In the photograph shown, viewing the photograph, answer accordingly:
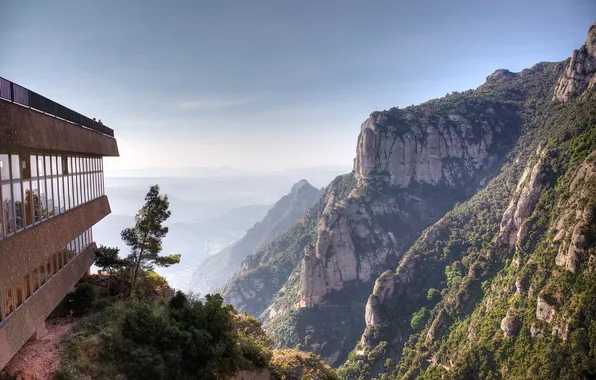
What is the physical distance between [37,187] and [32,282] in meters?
3.72

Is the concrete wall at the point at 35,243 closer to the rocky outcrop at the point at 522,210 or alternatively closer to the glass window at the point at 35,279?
the glass window at the point at 35,279

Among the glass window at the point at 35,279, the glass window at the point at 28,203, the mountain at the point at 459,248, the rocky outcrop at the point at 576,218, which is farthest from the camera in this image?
the mountain at the point at 459,248

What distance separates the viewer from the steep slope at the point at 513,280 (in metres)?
43.0

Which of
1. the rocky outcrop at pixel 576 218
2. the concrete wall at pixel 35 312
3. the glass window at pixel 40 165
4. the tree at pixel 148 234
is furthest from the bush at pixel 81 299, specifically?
the rocky outcrop at pixel 576 218

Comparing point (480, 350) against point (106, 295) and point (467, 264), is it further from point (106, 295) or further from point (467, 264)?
point (106, 295)

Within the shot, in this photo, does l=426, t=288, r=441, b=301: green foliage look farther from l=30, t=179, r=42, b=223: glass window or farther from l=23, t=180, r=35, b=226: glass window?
l=23, t=180, r=35, b=226: glass window

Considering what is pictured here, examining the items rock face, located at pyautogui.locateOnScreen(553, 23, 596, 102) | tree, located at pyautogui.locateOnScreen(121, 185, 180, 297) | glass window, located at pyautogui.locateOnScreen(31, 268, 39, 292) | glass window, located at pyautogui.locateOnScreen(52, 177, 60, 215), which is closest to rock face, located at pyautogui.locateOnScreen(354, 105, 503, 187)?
rock face, located at pyautogui.locateOnScreen(553, 23, 596, 102)

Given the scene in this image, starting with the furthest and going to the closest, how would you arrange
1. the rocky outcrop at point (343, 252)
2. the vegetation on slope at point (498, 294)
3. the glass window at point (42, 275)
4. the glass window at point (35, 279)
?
the rocky outcrop at point (343, 252) → the vegetation on slope at point (498, 294) → the glass window at point (42, 275) → the glass window at point (35, 279)

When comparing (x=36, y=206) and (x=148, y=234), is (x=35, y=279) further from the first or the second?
(x=148, y=234)

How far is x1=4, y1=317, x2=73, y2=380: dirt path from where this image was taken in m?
12.3

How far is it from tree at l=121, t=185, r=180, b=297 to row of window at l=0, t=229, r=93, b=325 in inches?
→ 124

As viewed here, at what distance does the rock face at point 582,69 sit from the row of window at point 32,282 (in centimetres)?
10244

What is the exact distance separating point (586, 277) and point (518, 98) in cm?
11018

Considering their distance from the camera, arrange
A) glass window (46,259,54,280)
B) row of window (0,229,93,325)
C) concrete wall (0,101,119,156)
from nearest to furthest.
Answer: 1. concrete wall (0,101,119,156)
2. row of window (0,229,93,325)
3. glass window (46,259,54,280)
